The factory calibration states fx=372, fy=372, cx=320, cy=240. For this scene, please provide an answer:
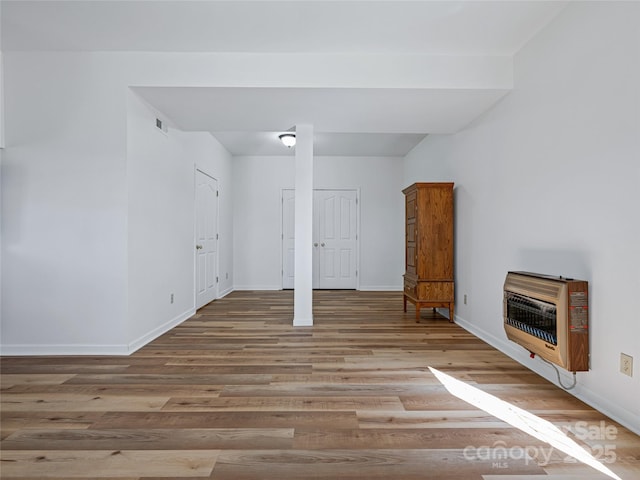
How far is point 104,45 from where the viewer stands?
3.08 metres

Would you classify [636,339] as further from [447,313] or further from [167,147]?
[167,147]

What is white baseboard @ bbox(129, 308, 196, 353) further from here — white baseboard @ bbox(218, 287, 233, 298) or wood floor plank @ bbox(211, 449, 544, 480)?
wood floor plank @ bbox(211, 449, 544, 480)

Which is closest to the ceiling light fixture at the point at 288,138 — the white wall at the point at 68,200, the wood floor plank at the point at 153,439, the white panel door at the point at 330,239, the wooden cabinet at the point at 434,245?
the white panel door at the point at 330,239

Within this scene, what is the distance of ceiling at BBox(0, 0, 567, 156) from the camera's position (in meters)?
2.55

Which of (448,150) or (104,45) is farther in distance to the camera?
(448,150)

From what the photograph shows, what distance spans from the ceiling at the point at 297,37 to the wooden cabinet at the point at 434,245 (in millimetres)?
841

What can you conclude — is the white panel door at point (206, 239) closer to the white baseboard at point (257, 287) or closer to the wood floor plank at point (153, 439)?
the white baseboard at point (257, 287)

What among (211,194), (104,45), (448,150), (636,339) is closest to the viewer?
(636,339)

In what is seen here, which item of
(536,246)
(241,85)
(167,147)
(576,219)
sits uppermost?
(241,85)

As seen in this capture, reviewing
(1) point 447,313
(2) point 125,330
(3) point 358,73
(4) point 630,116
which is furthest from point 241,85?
(1) point 447,313

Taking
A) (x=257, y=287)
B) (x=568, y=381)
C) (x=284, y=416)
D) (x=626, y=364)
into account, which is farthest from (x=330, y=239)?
(x=626, y=364)

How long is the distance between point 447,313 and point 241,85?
11.9ft

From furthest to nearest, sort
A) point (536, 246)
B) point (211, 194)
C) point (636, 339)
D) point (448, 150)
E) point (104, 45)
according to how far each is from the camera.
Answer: point (211, 194), point (448, 150), point (104, 45), point (536, 246), point (636, 339)

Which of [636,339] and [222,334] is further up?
[636,339]
